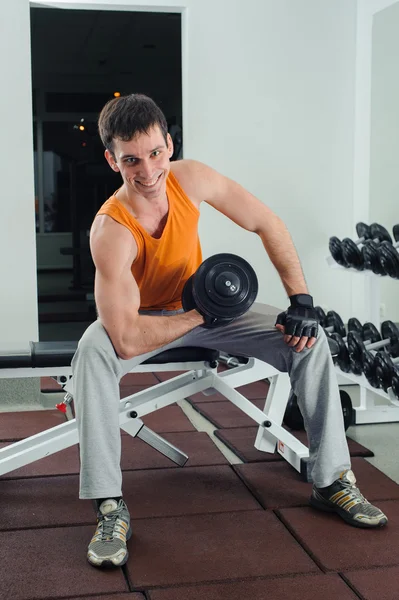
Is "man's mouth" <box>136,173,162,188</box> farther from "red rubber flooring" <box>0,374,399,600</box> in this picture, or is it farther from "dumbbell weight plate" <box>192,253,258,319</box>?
"red rubber flooring" <box>0,374,399,600</box>

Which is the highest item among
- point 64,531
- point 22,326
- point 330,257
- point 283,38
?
point 283,38

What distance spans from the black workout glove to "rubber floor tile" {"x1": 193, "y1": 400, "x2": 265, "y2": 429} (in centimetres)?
95

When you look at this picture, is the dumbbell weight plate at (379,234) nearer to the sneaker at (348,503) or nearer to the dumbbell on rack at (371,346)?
the dumbbell on rack at (371,346)

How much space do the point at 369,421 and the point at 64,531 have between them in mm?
1394

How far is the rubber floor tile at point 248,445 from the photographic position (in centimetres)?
259

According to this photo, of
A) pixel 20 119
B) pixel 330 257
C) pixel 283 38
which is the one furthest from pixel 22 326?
pixel 283 38

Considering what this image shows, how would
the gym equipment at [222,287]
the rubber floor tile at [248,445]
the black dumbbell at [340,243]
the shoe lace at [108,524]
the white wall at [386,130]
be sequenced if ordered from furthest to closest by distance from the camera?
1. the white wall at [386,130]
2. the black dumbbell at [340,243]
3. the rubber floor tile at [248,445]
4. the gym equipment at [222,287]
5. the shoe lace at [108,524]

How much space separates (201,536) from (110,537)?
0.78 feet

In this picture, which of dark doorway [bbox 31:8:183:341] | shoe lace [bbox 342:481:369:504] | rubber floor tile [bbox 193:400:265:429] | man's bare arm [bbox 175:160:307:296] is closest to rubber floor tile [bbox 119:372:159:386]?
rubber floor tile [bbox 193:400:265:429]

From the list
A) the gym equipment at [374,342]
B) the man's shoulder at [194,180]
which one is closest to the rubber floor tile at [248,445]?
the gym equipment at [374,342]

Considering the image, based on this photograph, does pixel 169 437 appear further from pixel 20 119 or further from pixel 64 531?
pixel 20 119

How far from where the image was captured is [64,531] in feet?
6.62

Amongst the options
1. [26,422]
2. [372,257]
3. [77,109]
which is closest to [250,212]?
[372,257]

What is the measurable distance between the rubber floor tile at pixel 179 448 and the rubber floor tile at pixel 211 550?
0.46m
